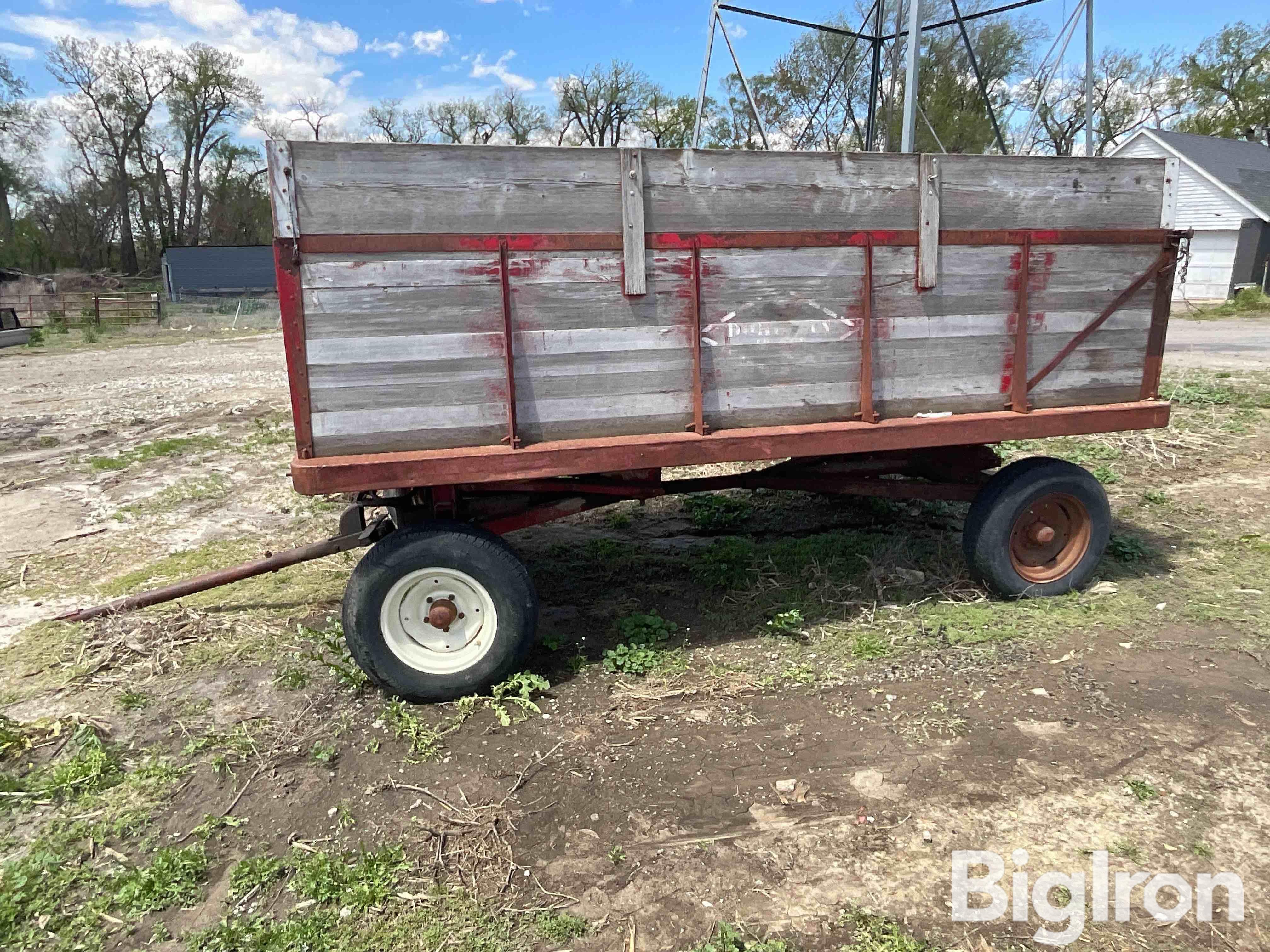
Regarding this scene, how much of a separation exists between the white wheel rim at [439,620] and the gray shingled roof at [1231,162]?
3459 centimetres

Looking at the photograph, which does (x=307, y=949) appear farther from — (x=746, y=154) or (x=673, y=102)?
(x=673, y=102)

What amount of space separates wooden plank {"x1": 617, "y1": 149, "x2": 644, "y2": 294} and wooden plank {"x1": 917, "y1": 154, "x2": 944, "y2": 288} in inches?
56.8

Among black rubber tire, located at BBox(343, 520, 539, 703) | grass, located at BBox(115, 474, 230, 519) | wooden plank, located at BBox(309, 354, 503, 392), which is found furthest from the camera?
grass, located at BBox(115, 474, 230, 519)

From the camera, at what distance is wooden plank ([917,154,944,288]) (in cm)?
411

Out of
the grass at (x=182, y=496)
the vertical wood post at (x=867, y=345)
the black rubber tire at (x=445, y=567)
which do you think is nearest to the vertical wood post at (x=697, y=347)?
the vertical wood post at (x=867, y=345)

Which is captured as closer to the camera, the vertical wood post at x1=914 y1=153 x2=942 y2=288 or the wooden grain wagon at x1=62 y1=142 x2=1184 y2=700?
the wooden grain wagon at x1=62 y1=142 x2=1184 y2=700

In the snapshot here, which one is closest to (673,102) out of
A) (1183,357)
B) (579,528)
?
(1183,357)

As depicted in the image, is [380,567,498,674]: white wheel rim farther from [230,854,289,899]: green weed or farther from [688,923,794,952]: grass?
[688,923,794,952]: grass

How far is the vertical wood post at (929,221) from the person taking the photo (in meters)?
4.11

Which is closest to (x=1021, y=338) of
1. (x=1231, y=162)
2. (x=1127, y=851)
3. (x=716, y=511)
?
(x=1127, y=851)

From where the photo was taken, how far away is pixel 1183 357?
14.7m

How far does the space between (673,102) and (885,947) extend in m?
57.2

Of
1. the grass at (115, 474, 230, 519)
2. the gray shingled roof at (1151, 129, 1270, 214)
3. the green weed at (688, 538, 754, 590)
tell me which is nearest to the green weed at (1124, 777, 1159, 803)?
the green weed at (688, 538, 754, 590)

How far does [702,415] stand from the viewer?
4051mm
